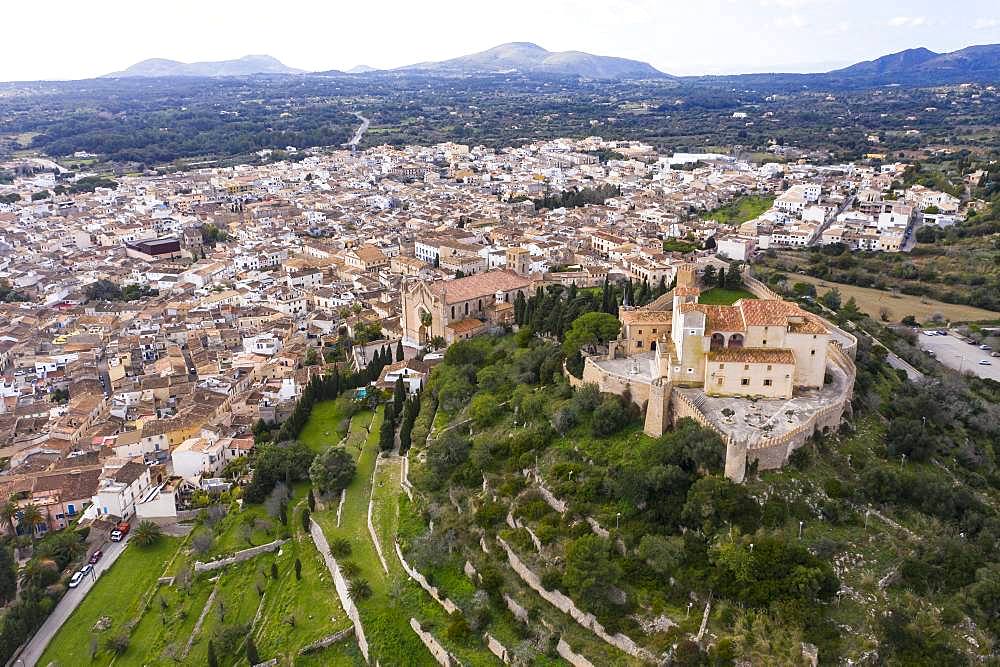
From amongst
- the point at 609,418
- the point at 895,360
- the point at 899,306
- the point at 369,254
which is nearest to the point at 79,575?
the point at 609,418

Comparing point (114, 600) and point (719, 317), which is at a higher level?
point (719, 317)

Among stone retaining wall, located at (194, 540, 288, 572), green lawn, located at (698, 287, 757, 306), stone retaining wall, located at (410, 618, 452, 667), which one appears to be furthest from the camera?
green lawn, located at (698, 287, 757, 306)

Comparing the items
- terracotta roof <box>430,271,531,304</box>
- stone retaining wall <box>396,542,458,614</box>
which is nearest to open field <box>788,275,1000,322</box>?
terracotta roof <box>430,271,531,304</box>

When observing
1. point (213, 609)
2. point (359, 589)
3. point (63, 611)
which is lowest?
point (63, 611)

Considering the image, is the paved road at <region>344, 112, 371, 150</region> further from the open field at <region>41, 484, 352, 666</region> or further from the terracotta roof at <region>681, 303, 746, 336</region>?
the terracotta roof at <region>681, 303, 746, 336</region>

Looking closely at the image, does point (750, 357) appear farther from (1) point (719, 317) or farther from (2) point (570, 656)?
(2) point (570, 656)
